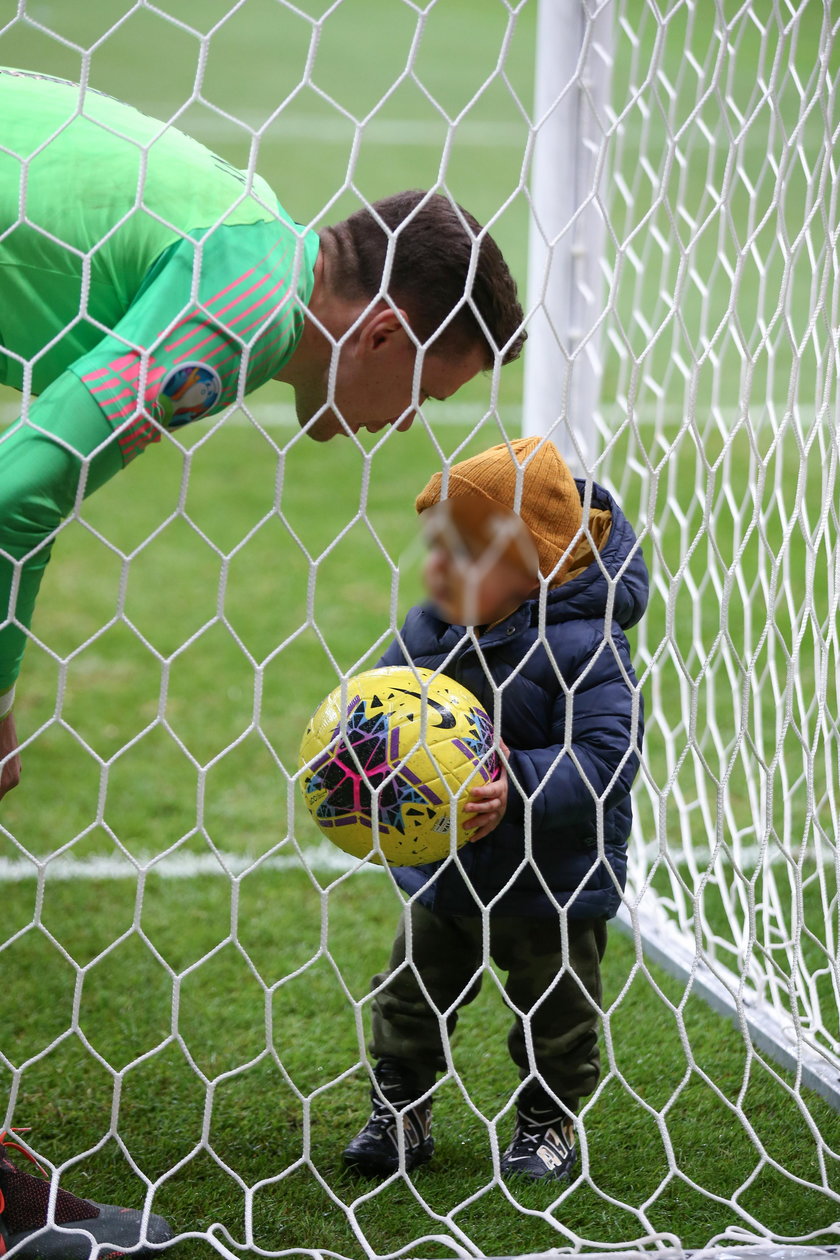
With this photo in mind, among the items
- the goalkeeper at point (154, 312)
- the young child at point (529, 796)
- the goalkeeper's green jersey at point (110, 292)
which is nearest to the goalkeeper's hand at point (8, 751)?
the goalkeeper at point (154, 312)

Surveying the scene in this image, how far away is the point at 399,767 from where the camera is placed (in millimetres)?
1982

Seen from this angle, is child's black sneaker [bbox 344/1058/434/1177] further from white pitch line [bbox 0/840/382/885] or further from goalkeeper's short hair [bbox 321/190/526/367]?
goalkeeper's short hair [bbox 321/190/526/367]

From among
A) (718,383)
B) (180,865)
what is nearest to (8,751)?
(180,865)

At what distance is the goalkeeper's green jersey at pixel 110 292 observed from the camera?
1.72 meters

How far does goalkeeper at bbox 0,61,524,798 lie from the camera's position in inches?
68.2

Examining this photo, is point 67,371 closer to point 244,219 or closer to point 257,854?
point 244,219

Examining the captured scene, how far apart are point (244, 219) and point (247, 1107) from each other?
1.54 metres

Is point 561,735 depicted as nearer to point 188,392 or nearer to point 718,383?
point 188,392

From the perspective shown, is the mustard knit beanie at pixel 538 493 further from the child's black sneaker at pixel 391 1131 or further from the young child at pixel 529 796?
the child's black sneaker at pixel 391 1131

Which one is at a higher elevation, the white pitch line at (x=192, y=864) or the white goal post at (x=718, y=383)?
the white goal post at (x=718, y=383)

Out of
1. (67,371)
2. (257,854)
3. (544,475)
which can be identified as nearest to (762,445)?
(257,854)

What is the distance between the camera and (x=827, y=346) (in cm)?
244

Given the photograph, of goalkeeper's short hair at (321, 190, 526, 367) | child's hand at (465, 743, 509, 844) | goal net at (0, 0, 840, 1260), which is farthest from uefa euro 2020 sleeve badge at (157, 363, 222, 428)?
child's hand at (465, 743, 509, 844)

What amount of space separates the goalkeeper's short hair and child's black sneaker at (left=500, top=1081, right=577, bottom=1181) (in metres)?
1.23
